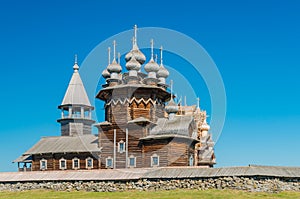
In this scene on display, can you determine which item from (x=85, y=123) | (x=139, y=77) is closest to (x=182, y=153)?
(x=139, y=77)

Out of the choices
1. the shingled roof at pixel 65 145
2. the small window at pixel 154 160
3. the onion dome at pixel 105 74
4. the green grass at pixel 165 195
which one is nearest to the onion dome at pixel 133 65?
the onion dome at pixel 105 74

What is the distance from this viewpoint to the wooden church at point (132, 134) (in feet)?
126

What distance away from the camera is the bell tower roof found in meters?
50.7

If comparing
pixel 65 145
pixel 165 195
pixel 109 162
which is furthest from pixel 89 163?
pixel 165 195

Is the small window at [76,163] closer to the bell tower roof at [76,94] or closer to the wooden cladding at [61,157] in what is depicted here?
the wooden cladding at [61,157]

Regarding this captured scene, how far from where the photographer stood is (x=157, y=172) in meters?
30.4

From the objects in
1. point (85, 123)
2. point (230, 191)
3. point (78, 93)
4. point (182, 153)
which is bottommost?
point (230, 191)

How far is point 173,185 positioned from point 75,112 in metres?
24.7

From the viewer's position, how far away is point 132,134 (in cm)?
4009

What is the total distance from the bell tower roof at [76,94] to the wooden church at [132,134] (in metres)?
5.61

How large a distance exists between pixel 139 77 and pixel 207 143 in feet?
38.8

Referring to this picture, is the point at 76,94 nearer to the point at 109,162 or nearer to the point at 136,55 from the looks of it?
the point at 136,55

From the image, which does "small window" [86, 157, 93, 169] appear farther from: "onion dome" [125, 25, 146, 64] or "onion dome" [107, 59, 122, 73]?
"onion dome" [125, 25, 146, 64]

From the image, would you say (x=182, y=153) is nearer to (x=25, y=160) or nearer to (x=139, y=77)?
(x=139, y=77)
